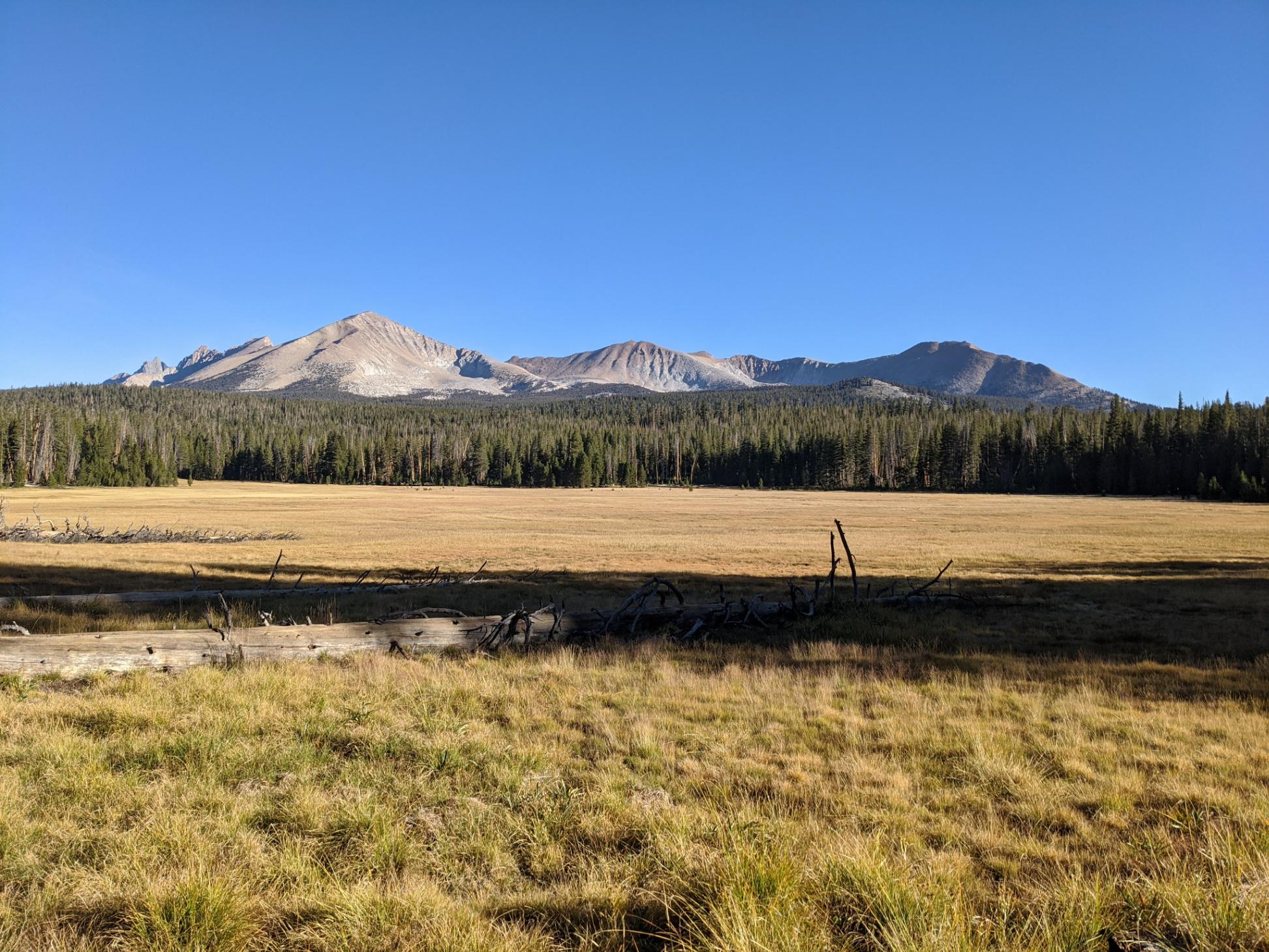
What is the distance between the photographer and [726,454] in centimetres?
18100

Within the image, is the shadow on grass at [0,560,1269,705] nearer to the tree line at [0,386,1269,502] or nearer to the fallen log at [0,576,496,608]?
the fallen log at [0,576,496,608]

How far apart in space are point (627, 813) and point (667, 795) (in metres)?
0.55

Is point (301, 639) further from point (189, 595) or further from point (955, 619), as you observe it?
point (955, 619)

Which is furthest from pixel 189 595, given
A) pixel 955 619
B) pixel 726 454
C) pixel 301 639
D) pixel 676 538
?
pixel 726 454

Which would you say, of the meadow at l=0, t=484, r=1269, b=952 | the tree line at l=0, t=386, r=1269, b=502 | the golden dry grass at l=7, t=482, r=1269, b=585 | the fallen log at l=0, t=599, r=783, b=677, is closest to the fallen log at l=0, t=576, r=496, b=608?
the meadow at l=0, t=484, r=1269, b=952

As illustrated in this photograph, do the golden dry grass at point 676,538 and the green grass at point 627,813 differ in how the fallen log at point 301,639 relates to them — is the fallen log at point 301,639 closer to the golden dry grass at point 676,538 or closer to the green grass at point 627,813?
the green grass at point 627,813

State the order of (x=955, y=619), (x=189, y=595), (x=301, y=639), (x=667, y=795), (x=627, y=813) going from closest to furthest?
1. (x=627, y=813)
2. (x=667, y=795)
3. (x=301, y=639)
4. (x=955, y=619)
5. (x=189, y=595)

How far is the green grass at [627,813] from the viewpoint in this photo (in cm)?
370

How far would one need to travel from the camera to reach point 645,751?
6.85m

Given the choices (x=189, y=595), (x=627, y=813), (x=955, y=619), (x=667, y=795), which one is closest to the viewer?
(x=627, y=813)

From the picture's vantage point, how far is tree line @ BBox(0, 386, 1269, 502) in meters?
112

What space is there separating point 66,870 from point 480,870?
2.63m

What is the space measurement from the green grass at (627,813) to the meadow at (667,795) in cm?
3

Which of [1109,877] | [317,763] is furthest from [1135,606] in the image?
[317,763]
